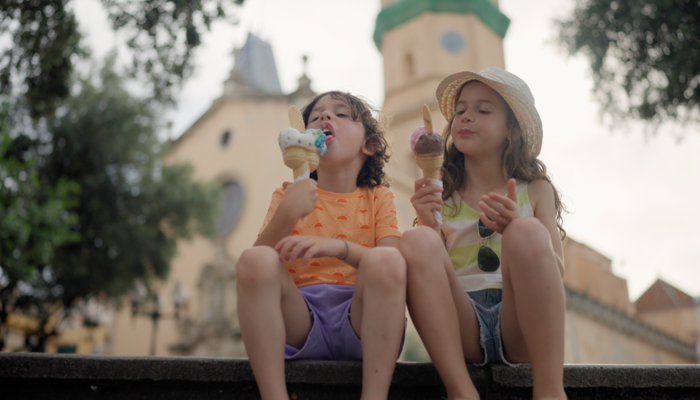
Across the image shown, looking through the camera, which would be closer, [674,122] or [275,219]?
[275,219]

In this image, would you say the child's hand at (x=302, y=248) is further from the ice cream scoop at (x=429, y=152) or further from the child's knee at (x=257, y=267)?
the ice cream scoop at (x=429, y=152)

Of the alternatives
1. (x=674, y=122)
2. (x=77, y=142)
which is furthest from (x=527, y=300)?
(x=77, y=142)

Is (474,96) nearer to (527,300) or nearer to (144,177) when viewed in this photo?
(527,300)

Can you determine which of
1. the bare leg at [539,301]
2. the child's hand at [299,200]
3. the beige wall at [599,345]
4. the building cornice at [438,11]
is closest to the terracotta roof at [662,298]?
the beige wall at [599,345]

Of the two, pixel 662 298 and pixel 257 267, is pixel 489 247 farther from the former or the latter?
pixel 662 298

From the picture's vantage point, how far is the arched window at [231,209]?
65.8ft

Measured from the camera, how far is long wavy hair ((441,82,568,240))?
7.72ft

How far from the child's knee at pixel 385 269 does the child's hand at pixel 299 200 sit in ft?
1.02

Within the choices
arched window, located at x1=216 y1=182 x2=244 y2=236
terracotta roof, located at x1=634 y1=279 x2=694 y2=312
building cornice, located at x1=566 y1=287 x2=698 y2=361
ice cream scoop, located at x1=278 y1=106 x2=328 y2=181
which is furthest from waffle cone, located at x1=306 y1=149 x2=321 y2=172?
terracotta roof, located at x1=634 y1=279 x2=694 y2=312

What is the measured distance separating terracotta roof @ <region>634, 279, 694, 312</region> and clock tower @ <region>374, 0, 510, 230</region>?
991 inches

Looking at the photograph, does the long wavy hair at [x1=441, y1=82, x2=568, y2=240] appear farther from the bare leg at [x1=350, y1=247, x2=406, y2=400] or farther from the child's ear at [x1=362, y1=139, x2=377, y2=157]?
the bare leg at [x1=350, y1=247, x2=406, y2=400]

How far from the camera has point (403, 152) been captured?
19453mm

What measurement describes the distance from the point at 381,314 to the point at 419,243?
11.5 inches

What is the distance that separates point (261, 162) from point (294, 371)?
1892cm
